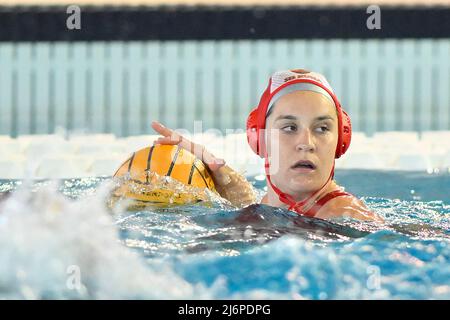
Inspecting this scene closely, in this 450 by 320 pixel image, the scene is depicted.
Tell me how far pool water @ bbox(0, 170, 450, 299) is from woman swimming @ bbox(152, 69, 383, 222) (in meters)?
0.12

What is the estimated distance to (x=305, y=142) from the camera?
284 centimetres

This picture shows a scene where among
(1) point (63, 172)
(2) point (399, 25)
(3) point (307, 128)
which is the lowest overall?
(1) point (63, 172)

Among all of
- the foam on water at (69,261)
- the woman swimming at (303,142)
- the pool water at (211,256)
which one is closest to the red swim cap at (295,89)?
the woman swimming at (303,142)

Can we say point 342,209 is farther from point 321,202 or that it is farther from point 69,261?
point 69,261

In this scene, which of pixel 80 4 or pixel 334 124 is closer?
pixel 334 124

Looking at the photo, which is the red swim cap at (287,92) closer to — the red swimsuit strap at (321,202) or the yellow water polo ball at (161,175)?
the red swimsuit strap at (321,202)

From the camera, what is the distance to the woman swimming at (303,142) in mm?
2887

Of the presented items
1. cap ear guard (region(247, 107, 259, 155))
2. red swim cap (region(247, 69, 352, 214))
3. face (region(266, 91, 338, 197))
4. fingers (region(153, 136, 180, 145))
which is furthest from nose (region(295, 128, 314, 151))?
fingers (region(153, 136, 180, 145))

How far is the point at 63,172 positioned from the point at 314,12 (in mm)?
3575

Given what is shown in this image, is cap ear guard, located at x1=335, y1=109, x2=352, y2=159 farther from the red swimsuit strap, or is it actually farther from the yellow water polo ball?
the yellow water polo ball

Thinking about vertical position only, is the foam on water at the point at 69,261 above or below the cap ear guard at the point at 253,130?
below

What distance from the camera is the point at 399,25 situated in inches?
350
